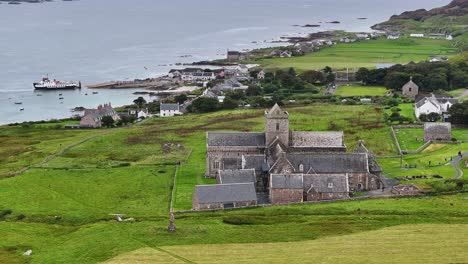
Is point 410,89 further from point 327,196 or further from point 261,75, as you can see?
point 327,196

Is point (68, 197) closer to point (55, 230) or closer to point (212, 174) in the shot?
point (55, 230)

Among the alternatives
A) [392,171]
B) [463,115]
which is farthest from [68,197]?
[463,115]

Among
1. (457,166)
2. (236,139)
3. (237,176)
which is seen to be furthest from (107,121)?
(457,166)

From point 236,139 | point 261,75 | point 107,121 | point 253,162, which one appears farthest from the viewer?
point 261,75

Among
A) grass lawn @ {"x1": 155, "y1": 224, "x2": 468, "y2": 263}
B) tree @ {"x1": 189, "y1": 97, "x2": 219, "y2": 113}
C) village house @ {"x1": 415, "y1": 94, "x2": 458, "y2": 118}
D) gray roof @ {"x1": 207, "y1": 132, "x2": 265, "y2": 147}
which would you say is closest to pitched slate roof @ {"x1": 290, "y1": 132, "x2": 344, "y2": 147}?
gray roof @ {"x1": 207, "y1": 132, "x2": 265, "y2": 147}

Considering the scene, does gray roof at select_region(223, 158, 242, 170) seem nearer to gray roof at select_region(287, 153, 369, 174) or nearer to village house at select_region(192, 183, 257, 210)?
gray roof at select_region(287, 153, 369, 174)

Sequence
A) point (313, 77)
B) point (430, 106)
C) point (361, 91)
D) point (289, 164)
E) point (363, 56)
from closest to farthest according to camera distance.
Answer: point (289, 164)
point (430, 106)
point (361, 91)
point (313, 77)
point (363, 56)

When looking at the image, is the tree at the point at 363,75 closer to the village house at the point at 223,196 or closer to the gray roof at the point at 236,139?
the gray roof at the point at 236,139
